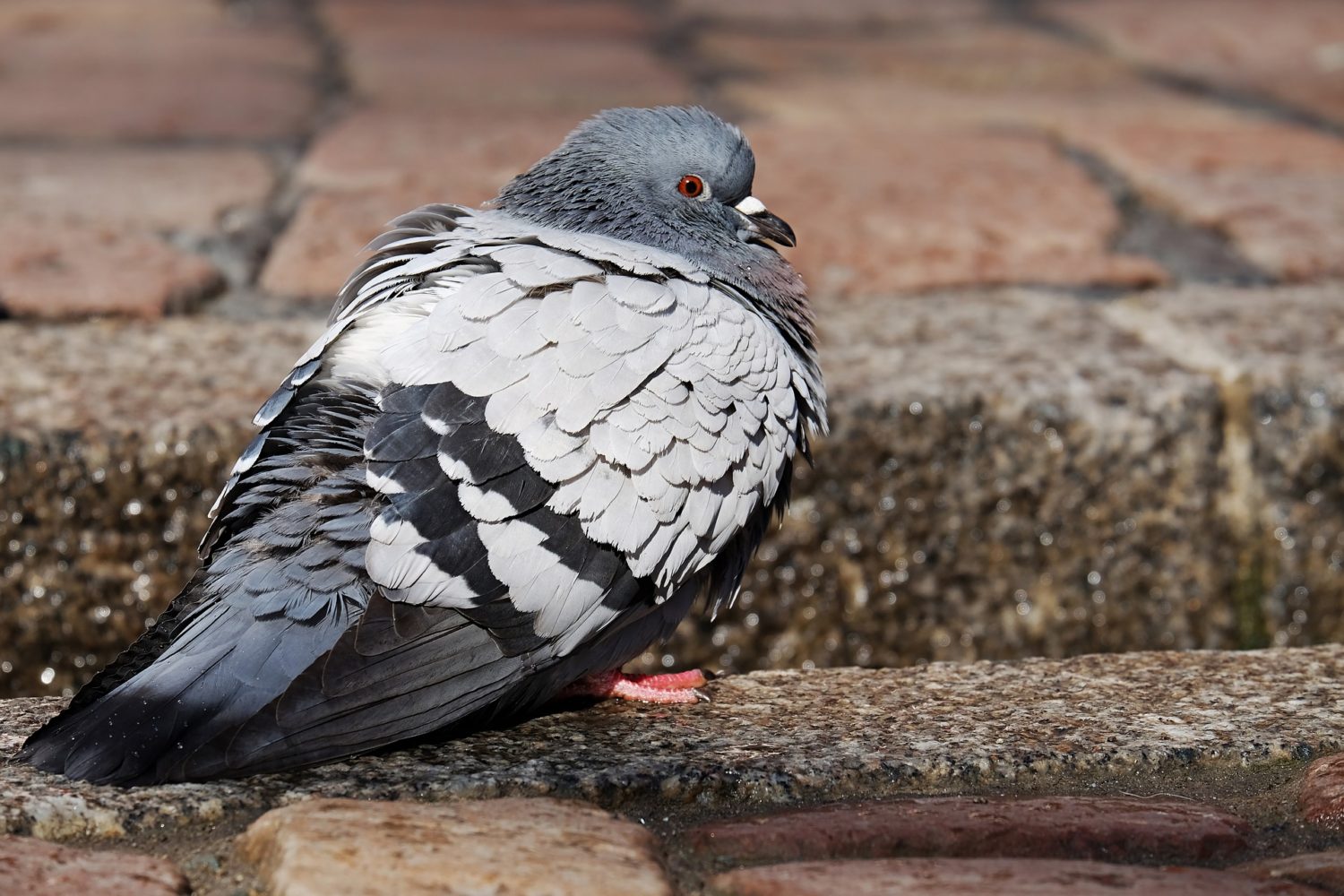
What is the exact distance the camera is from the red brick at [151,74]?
5047 millimetres

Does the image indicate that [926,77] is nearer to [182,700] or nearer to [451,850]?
[182,700]

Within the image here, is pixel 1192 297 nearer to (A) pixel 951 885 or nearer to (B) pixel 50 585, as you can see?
(A) pixel 951 885

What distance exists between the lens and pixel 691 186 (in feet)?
9.02

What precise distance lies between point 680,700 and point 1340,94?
4682mm

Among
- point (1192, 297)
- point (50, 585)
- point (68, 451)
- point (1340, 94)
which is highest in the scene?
point (1340, 94)

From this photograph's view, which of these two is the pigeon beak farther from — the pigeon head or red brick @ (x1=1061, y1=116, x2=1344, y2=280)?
red brick @ (x1=1061, y1=116, x2=1344, y2=280)

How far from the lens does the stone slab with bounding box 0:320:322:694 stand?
2.62m

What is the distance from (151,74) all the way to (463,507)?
174 inches

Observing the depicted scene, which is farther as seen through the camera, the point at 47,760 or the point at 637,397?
the point at 637,397

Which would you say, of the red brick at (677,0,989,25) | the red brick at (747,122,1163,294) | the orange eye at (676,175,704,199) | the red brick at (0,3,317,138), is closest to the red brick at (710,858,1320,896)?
the orange eye at (676,175,704,199)

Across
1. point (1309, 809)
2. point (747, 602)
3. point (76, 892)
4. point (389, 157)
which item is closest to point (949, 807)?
point (1309, 809)

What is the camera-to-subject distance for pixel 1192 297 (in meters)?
3.47

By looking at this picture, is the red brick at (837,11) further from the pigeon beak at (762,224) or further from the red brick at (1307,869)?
the red brick at (1307,869)

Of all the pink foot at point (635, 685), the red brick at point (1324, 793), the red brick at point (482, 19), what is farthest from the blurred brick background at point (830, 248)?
the red brick at point (1324, 793)
